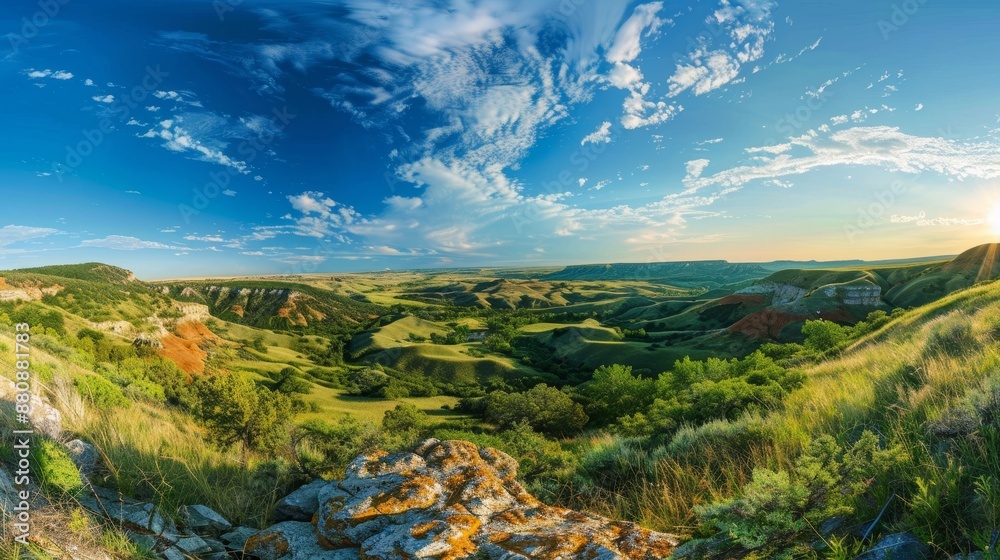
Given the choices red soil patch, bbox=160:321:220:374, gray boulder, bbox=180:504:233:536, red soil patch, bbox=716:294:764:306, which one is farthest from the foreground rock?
red soil patch, bbox=716:294:764:306

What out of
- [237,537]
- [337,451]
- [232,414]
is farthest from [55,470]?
[232,414]

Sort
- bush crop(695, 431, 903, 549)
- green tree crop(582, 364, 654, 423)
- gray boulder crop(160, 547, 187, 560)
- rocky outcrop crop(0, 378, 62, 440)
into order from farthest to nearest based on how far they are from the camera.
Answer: green tree crop(582, 364, 654, 423)
rocky outcrop crop(0, 378, 62, 440)
gray boulder crop(160, 547, 187, 560)
bush crop(695, 431, 903, 549)

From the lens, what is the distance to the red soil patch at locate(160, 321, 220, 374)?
5862 cm

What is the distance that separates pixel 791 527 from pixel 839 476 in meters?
0.73

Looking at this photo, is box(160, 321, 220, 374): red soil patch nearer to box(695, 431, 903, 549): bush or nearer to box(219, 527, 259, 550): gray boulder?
box(219, 527, 259, 550): gray boulder

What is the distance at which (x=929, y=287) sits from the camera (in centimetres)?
9338

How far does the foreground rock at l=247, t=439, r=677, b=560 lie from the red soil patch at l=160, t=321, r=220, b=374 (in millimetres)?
57234

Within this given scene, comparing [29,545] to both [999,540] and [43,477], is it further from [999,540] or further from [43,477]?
[999,540]

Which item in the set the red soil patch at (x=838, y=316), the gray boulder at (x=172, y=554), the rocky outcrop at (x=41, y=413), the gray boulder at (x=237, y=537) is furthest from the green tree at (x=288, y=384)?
the red soil patch at (x=838, y=316)

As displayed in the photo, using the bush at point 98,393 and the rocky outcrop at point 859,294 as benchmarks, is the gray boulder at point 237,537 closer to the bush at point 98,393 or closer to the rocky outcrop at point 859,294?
the bush at point 98,393

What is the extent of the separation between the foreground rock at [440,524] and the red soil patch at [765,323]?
4198 inches

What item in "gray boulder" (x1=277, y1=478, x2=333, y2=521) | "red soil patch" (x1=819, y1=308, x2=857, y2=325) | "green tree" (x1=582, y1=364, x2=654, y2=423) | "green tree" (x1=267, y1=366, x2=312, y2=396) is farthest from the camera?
"red soil patch" (x1=819, y1=308, x2=857, y2=325)

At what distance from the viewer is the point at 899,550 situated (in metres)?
3.05

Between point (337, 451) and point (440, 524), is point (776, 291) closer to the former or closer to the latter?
point (337, 451)
